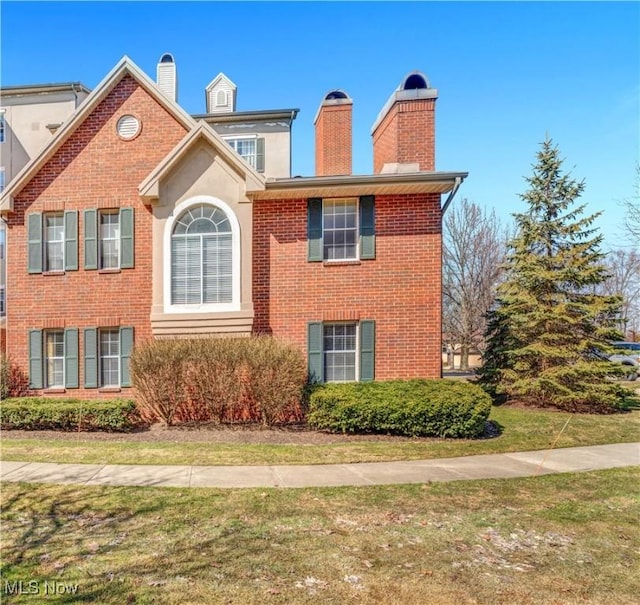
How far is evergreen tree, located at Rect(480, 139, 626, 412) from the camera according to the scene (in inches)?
551

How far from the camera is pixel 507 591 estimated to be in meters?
3.71

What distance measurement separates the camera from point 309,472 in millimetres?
7074

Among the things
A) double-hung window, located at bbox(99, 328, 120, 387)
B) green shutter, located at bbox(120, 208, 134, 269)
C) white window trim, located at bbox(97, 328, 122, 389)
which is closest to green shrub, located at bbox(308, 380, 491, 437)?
white window trim, located at bbox(97, 328, 122, 389)

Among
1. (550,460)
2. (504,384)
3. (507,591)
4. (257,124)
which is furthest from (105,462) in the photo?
(257,124)

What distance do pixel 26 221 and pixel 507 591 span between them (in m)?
14.5

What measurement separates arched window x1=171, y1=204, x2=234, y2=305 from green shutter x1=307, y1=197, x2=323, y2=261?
2.16 metres

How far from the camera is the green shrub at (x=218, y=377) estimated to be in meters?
10.3

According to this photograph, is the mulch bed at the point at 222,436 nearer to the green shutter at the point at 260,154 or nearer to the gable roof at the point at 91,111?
the gable roof at the point at 91,111

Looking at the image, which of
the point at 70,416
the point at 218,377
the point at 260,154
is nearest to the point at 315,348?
the point at 218,377

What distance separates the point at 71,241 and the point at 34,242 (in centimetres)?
115

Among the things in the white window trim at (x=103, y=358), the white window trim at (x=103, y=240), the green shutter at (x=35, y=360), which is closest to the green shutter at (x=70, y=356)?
the white window trim at (x=103, y=358)

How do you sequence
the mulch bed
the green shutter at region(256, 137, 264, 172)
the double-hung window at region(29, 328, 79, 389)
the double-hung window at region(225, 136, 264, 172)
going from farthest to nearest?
the double-hung window at region(225, 136, 264, 172) < the green shutter at region(256, 137, 264, 172) < the double-hung window at region(29, 328, 79, 389) < the mulch bed

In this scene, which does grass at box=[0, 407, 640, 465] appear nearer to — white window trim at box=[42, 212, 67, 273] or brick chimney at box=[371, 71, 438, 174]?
white window trim at box=[42, 212, 67, 273]

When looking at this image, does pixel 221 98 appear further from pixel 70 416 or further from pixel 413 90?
pixel 70 416
